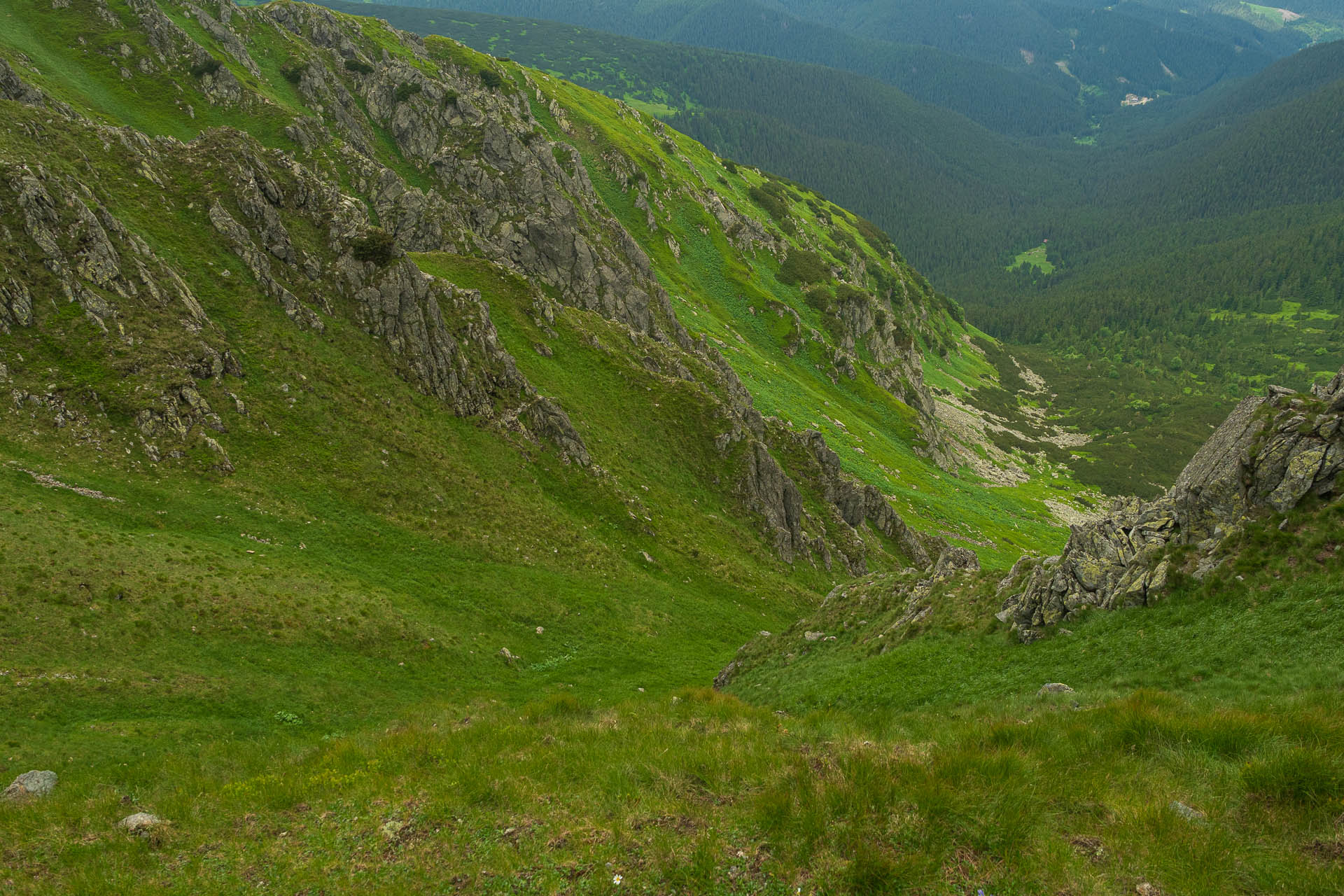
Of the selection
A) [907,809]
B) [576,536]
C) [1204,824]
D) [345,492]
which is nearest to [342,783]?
[907,809]

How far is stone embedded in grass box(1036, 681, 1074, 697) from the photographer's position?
1727 cm

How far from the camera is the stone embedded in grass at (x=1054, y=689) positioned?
1727cm

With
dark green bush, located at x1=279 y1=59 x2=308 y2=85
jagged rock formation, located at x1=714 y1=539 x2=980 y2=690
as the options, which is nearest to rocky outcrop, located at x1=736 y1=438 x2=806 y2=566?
jagged rock formation, located at x1=714 y1=539 x2=980 y2=690

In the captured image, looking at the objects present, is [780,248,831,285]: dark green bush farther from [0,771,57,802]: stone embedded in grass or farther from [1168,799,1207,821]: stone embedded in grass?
[0,771,57,802]: stone embedded in grass

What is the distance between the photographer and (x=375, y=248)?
49.9 metres

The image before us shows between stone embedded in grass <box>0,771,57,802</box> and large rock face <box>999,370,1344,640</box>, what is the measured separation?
28.8m

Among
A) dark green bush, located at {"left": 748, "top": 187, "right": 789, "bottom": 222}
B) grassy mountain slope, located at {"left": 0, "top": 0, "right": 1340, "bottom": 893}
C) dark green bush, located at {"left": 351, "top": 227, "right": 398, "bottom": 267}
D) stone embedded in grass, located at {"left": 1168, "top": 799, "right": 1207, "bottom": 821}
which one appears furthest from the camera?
dark green bush, located at {"left": 748, "top": 187, "right": 789, "bottom": 222}

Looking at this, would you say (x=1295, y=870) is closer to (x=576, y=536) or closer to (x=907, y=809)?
(x=907, y=809)

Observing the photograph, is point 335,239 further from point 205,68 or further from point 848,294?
point 848,294

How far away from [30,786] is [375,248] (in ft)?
144

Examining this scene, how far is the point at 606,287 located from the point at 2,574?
78.7 metres

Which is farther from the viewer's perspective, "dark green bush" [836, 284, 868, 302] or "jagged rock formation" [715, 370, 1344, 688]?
"dark green bush" [836, 284, 868, 302]

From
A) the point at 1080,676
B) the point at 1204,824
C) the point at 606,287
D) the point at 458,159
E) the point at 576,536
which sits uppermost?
the point at 458,159

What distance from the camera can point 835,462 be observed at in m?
76.1
